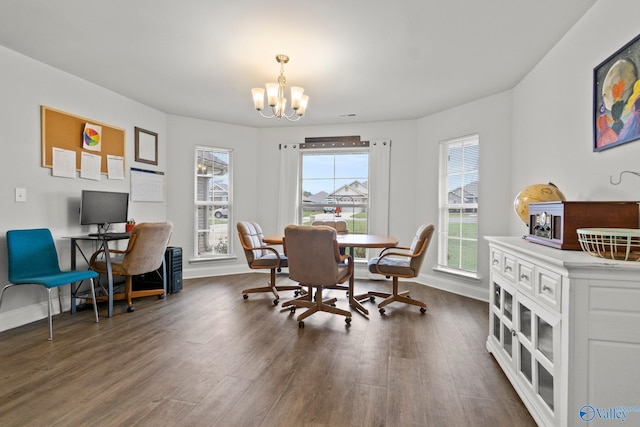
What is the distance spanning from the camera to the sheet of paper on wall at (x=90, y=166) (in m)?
3.58

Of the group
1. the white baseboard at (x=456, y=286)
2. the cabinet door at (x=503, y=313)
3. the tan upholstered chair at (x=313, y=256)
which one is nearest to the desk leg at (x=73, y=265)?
the tan upholstered chair at (x=313, y=256)

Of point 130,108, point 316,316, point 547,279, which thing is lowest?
point 316,316

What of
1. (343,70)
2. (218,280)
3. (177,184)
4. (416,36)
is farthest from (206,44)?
(218,280)

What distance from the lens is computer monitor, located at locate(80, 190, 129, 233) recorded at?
3.42m

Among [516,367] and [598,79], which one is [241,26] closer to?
[598,79]

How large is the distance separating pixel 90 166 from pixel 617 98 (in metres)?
4.85

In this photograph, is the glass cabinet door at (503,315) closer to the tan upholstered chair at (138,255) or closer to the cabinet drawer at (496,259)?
the cabinet drawer at (496,259)

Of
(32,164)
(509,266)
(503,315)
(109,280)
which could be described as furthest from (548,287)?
(32,164)

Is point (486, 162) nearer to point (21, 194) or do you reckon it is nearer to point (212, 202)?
point (212, 202)

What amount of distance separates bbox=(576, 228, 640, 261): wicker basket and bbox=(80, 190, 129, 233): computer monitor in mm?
4267

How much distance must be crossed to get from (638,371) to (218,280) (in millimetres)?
4636

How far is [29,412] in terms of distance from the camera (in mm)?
1687

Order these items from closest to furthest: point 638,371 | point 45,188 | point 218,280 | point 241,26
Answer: point 638,371 → point 241,26 → point 45,188 → point 218,280

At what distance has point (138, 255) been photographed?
11.1 feet
